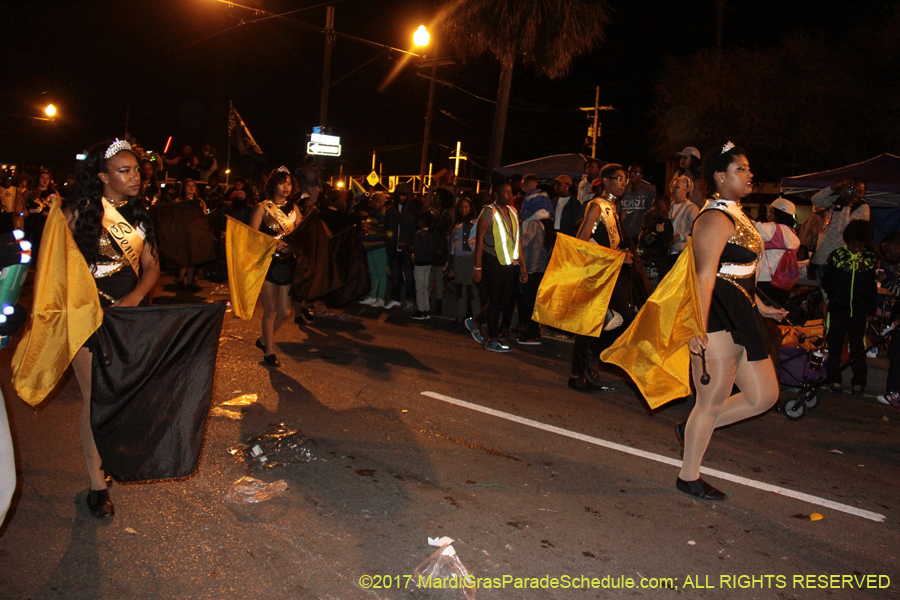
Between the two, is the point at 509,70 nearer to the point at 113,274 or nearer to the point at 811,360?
the point at 811,360

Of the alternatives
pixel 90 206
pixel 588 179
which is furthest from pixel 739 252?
pixel 588 179

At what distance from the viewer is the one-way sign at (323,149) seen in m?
22.0

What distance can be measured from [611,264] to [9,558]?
485cm

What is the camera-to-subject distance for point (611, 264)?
21.0ft

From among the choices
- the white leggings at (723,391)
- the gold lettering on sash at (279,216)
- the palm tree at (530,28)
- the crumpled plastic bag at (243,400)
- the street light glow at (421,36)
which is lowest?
the crumpled plastic bag at (243,400)

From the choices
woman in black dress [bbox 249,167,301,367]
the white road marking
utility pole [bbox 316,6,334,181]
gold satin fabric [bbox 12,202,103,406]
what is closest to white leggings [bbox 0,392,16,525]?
gold satin fabric [bbox 12,202,103,406]

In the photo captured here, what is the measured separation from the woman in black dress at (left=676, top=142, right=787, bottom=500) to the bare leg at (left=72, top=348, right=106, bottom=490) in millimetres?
3282

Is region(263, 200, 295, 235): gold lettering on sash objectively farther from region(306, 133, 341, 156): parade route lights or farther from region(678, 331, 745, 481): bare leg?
region(306, 133, 341, 156): parade route lights

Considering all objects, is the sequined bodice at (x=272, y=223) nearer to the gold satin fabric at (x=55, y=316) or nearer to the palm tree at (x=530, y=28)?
the gold satin fabric at (x=55, y=316)

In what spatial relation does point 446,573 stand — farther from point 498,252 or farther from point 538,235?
point 538,235

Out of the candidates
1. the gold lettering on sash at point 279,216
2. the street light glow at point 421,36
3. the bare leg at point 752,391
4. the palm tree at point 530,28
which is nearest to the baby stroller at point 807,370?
the bare leg at point 752,391

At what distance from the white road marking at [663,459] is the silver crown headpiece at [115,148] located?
3373mm

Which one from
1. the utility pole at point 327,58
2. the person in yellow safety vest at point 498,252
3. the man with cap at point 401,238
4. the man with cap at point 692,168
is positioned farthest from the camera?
the utility pole at point 327,58

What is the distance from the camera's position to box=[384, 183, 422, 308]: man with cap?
11.9 meters
